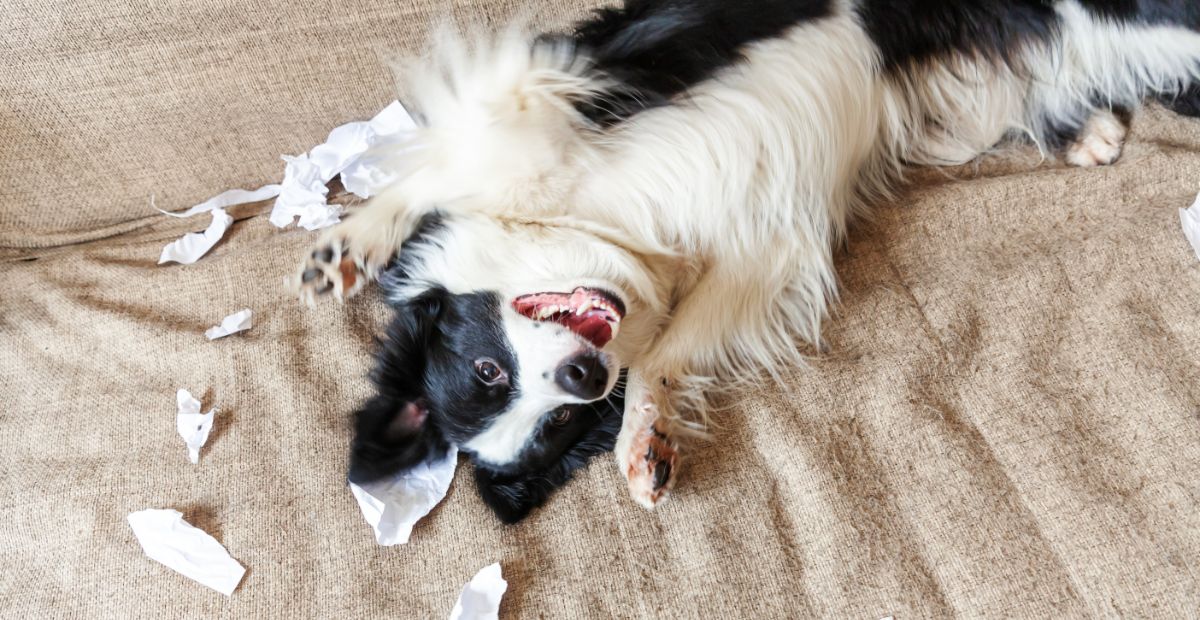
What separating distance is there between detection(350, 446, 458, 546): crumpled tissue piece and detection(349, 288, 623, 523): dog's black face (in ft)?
0.07

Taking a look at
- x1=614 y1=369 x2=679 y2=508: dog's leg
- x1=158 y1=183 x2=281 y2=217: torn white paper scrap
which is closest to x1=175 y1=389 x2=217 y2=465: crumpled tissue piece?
x1=158 y1=183 x2=281 y2=217: torn white paper scrap

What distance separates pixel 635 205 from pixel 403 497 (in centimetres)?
71

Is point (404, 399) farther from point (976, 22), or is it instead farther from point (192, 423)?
point (976, 22)

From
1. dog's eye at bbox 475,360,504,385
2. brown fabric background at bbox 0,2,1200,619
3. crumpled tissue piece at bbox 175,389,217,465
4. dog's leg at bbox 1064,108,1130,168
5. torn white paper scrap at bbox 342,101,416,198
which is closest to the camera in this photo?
brown fabric background at bbox 0,2,1200,619

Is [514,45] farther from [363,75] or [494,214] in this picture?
[363,75]

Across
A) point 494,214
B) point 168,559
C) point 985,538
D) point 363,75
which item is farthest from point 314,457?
point 985,538

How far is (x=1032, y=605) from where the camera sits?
1299 mm

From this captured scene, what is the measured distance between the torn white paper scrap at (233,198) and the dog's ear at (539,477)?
97cm

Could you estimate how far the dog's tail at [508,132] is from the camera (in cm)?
152

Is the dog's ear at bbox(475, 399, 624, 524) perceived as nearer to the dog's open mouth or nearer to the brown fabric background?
the brown fabric background

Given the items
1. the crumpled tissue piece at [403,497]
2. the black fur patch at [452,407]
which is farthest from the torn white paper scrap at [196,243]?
the crumpled tissue piece at [403,497]

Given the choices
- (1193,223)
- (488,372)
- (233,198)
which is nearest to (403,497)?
(488,372)

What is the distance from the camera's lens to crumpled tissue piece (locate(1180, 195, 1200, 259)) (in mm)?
1565

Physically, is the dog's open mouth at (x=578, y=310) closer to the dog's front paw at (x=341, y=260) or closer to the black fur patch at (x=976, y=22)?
the dog's front paw at (x=341, y=260)
